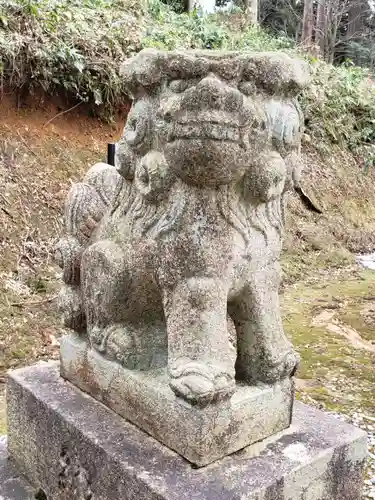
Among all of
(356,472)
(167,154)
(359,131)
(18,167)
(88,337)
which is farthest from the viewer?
(359,131)

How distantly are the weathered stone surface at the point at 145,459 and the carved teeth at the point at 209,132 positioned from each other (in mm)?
892

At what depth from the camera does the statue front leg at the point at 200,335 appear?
1.55m

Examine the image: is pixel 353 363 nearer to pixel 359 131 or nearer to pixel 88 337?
pixel 88 337

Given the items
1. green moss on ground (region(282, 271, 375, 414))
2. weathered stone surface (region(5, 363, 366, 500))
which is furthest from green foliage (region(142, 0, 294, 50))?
weathered stone surface (region(5, 363, 366, 500))

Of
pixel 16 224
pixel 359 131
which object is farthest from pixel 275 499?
pixel 359 131

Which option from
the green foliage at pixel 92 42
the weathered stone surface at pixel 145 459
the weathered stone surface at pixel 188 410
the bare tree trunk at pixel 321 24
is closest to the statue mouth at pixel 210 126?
the weathered stone surface at pixel 188 410

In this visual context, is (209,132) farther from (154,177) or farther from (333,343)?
(333,343)

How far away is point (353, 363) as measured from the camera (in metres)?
3.68

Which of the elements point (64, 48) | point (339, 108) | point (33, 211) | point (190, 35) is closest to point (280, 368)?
point (33, 211)

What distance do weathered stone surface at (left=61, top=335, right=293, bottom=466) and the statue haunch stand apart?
0.16ft

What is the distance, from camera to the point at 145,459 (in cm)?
160

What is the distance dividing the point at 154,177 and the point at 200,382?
578 millimetres

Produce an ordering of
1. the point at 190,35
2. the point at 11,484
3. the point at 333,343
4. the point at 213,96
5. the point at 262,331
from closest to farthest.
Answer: the point at 213,96 → the point at 262,331 → the point at 11,484 → the point at 333,343 → the point at 190,35

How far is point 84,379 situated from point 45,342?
171 centimetres
